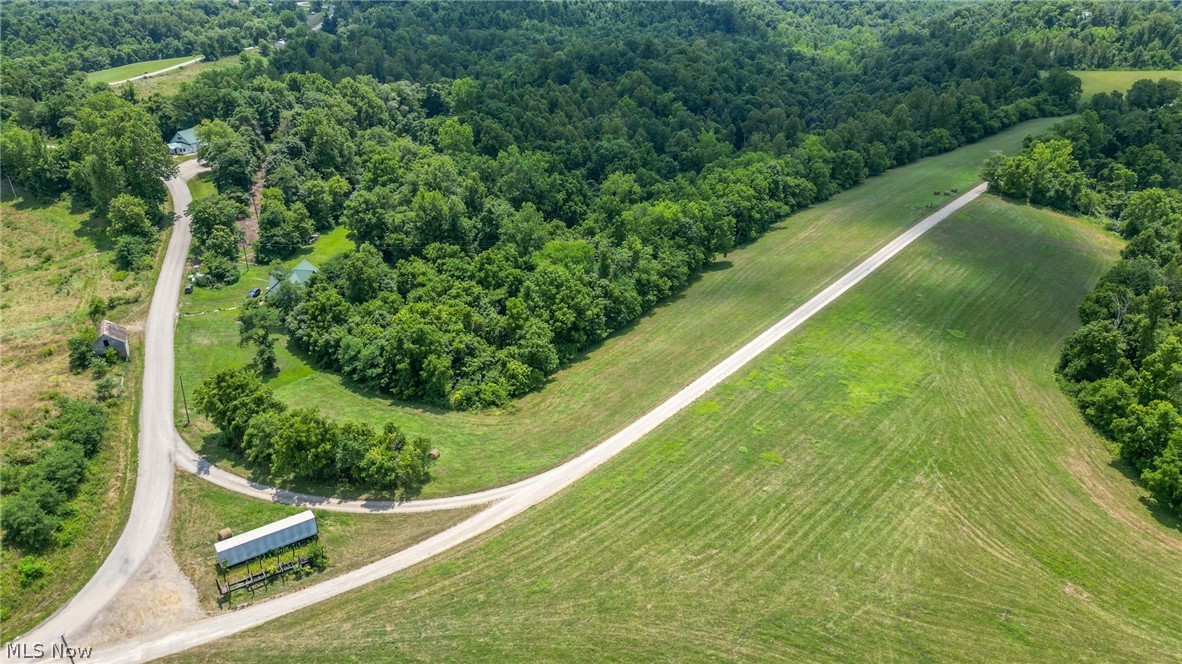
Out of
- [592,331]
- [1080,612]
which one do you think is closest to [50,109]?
[592,331]

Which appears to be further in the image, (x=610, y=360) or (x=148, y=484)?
(x=610, y=360)

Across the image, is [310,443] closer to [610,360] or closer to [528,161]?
[610,360]

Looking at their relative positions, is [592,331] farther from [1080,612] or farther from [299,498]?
[1080,612]

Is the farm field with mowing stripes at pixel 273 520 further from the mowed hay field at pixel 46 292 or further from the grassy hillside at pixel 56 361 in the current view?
the mowed hay field at pixel 46 292

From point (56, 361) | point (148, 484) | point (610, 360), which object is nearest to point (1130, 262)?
point (610, 360)

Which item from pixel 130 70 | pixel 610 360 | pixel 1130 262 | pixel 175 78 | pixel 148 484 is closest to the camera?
pixel 148 484

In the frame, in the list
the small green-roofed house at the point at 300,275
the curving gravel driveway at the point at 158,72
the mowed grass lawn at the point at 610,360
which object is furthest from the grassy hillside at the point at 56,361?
the curving gravel driveway at the point at 158,72
